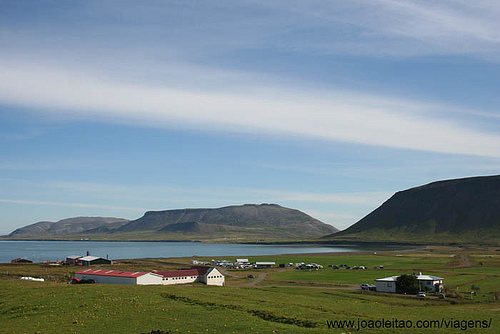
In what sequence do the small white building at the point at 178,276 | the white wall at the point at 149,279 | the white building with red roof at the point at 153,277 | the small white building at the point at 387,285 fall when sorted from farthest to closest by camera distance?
the small white building at the point at 178,276, the small white building at the point at 387,285, the white building with red roof at the point at 153,277, the white wall at the point at 149,279

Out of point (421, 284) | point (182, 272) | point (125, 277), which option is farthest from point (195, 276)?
point (421, 284)

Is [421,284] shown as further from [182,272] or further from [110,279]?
[110,279]

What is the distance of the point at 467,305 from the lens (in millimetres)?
56062

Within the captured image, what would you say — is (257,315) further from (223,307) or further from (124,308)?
(124,308)

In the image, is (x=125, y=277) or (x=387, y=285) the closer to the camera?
(x=125, y=277)

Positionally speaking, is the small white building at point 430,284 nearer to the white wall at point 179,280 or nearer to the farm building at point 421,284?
the farm building at point 421,284

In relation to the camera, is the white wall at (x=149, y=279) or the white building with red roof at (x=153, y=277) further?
the white building with red roof at (x=153, y=277)

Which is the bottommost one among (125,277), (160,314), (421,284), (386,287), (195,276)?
(386,287)

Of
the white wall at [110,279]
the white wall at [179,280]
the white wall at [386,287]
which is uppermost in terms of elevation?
the white wall at [110,279]

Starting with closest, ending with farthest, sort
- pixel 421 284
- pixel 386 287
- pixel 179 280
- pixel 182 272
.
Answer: pixel 386 287 → pixel 421 284 → pixel 179 280 → pixel 182 272

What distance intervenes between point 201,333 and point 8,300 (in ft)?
89.5

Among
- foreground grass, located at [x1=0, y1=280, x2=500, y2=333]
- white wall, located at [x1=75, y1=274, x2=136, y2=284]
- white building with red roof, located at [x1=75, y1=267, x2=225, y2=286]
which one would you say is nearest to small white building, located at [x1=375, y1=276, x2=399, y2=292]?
white building with red roof, located at [x1=75, y1=267, x2=225, y2=286]

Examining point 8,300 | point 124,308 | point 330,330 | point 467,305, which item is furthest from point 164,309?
point 467,305

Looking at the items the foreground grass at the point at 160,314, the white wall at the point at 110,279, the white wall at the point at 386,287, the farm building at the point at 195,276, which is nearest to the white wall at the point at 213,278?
the farm building at the point at 195,276
